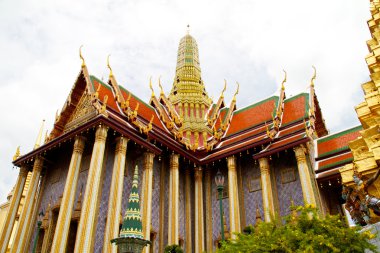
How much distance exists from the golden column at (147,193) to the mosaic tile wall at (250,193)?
3.94 m

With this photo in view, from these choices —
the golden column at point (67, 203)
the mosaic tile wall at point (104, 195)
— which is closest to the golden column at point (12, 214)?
the golden column at point (67, 203)

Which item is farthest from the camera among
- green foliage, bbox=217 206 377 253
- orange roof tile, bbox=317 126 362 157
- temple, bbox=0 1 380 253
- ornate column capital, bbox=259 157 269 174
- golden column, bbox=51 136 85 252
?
orange roof tile, bbox=317 126 362 157

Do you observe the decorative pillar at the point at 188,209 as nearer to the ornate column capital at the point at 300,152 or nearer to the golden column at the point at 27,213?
the ornate column capital at the point at 300,152

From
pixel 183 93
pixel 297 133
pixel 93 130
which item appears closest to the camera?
pixel 93 130

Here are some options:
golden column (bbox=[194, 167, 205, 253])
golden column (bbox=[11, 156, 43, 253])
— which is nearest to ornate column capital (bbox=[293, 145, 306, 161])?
golden column (bbox=[194, 167, 205, 253])

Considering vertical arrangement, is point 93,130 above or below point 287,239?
above

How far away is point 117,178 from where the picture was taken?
11445mm

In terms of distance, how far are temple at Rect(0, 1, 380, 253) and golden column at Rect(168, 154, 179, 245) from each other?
4cm

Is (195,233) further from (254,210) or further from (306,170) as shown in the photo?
(306,170)

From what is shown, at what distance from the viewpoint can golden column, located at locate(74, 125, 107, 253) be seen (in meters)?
9.83

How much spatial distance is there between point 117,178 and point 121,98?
4499 mm

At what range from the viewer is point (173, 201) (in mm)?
13062

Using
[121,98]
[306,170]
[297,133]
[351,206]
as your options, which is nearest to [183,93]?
[121,98]

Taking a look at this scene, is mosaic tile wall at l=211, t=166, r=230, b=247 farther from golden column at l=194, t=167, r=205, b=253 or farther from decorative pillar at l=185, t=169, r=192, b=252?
decorative pillar at l=185, t=169, r=192, b=252
